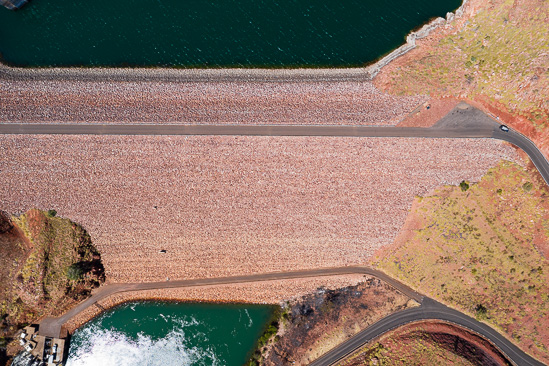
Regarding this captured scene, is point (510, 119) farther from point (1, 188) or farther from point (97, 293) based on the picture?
point (1, 188)

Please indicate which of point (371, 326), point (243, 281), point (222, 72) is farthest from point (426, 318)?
point (222, 72)

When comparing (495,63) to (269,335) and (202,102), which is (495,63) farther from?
(269,335)

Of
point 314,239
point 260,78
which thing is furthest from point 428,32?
point 314,239

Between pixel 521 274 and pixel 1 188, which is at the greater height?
pixel 1 188

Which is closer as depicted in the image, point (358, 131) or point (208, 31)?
point (358, 131)

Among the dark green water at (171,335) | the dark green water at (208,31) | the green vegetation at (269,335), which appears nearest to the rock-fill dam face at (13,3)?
the dark green water at (208,31)
